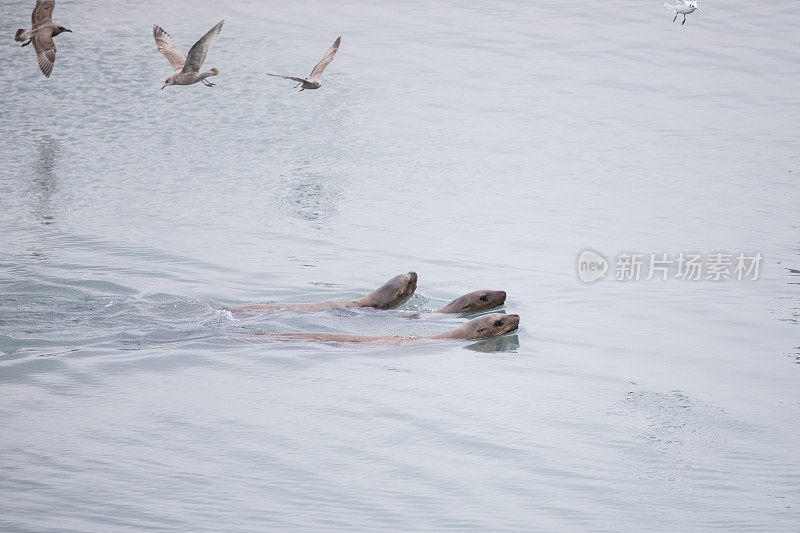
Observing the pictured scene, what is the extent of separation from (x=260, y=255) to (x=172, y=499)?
6.33 metres

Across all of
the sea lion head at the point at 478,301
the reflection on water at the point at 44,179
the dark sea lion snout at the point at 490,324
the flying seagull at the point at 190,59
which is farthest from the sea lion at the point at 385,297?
the reflection on water at the point at 44,179

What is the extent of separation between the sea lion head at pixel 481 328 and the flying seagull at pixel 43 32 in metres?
7.59

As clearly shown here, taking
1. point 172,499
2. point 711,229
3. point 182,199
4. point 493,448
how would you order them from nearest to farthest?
1. point 172,499
2. point 493,448
3. point 711,229
4. point 182,199

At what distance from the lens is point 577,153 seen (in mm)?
17516

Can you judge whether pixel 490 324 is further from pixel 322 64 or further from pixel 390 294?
pixel 322 64

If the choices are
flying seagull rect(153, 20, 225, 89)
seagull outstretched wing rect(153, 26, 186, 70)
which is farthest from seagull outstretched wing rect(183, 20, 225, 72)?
seagull outstretched wing rect(153, 26, 186, 70)

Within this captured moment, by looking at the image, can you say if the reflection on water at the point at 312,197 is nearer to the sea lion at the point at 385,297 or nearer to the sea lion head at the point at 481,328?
the sea lion at the point at 385,297

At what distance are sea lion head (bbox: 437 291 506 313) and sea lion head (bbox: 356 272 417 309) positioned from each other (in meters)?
0.52

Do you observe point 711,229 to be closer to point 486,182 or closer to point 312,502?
point 486,182

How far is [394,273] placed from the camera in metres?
12.5

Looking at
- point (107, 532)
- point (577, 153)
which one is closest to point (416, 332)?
point (107, 532)

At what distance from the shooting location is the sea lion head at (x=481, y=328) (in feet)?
34.3
